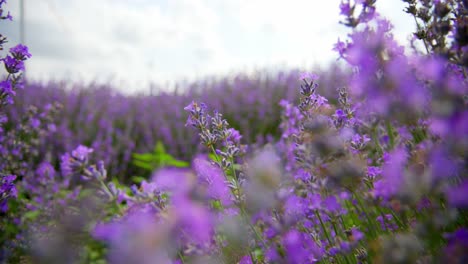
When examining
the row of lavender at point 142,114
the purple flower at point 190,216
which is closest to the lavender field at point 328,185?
the purple flower at point 190,216

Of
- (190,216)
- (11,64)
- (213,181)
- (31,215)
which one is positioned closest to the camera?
(190,216)

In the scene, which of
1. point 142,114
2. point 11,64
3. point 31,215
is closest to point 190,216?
point 11,64

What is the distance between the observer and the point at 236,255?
5.16 feet

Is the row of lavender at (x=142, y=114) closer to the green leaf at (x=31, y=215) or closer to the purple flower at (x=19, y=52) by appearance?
the green leaf at (x=31, y=215)

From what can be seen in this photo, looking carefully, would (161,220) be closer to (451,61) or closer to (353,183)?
(353,183)

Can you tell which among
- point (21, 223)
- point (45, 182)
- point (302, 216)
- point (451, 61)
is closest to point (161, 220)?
point (302, 216)

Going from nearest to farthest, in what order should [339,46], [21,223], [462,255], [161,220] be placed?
[462,255]
[161,220]
[339,46]
[21,223]

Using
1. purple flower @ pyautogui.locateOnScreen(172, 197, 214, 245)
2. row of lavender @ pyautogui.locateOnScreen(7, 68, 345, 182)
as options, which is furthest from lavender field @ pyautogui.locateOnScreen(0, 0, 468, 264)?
row of lavender @ pyautogui.locateOnScreen(7, 68, 345, 182)

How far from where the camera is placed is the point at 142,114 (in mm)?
6598

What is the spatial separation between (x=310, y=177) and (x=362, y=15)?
1.96 ft

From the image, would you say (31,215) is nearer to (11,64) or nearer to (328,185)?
A: (11,64)

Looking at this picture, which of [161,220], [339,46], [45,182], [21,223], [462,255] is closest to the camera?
[462,255]

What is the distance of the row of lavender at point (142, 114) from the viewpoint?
205 inches

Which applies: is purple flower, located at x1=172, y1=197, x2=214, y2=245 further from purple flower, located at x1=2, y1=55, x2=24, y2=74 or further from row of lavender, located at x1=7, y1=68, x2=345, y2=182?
row of lavender, located at x1=7, y1=68, x2=345, y2=182
